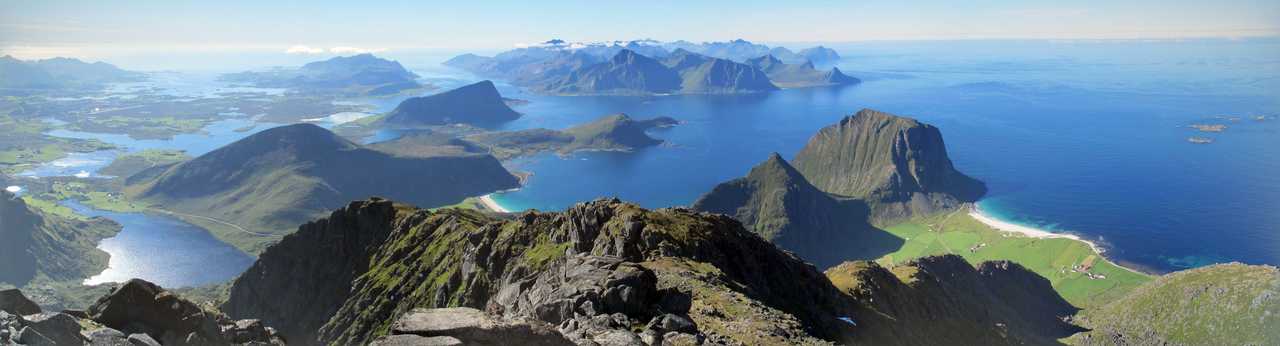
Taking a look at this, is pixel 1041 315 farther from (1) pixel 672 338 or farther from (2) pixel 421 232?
(1) pixel 672 338

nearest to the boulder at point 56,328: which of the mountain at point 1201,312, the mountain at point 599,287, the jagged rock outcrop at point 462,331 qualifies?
the mountain at point 599,287

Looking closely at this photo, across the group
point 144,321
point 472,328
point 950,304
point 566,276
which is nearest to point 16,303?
point 144,321

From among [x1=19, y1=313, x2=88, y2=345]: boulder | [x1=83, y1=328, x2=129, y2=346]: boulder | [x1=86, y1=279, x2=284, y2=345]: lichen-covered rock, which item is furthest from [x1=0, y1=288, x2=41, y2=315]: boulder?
[x1=86, y1=279, x2=284, y2=345]: lichen-covered rock

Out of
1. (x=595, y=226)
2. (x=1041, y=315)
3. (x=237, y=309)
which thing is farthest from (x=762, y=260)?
(x=1041, y=315)

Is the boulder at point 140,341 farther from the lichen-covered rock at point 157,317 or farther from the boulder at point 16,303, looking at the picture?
the lichen-covered rock at point 157,317

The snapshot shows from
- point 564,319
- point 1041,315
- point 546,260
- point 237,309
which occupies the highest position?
point 564,319
